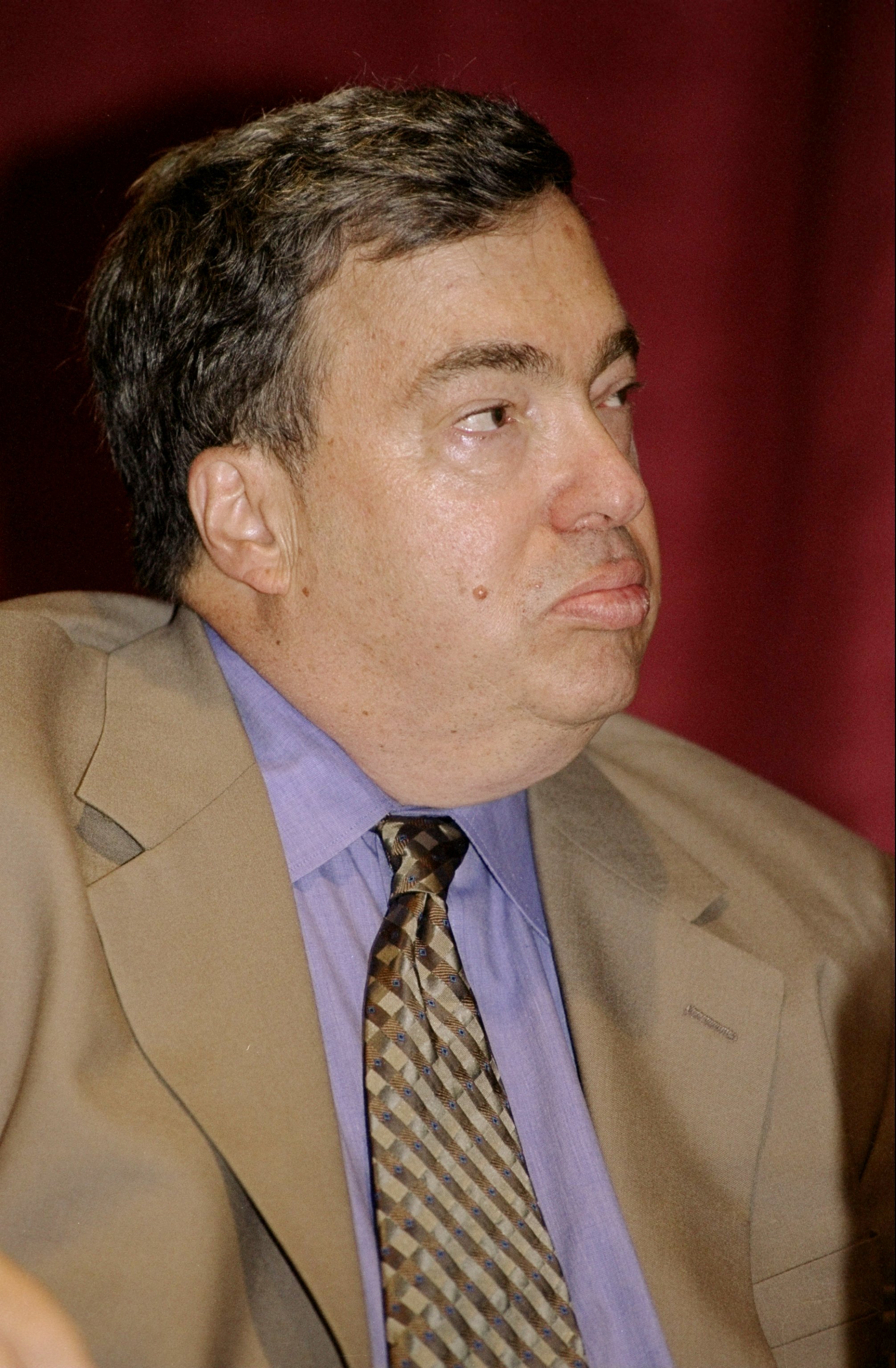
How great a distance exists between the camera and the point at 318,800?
1225 mm

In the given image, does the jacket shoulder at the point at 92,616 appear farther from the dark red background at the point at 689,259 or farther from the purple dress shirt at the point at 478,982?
the dark red background at the point at 689,259

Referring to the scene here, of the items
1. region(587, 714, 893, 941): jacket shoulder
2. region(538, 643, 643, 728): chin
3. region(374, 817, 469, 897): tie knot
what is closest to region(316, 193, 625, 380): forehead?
region(538, 643, 643, 728): chin

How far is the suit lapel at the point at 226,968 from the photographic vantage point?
3.27 feet

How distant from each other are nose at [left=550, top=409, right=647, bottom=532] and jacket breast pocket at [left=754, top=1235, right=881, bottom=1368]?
72 cm

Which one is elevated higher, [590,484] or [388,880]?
[590,484]

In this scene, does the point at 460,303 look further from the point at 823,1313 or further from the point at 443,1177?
the point at 823,1313

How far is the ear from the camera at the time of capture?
1262mm

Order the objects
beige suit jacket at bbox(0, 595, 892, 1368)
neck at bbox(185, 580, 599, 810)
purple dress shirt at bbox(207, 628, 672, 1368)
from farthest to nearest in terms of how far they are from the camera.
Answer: neck at bbox(185, 580, 599, 810), purple dress shirt at bbox(207, 628, 672, 1368), beige suit jacket at bbox(0, 595, 892, 1368)

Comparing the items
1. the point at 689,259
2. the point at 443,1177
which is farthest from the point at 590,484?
the point at 689,259

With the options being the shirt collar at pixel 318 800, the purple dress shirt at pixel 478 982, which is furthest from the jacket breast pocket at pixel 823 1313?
the shirt collar at pixel 318 800

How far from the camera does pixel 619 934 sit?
4.36ft

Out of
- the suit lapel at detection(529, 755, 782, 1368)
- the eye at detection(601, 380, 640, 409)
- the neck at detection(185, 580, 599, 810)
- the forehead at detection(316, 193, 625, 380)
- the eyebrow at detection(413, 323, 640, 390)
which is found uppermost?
the forehead at detection(316, 193, 625, 380)

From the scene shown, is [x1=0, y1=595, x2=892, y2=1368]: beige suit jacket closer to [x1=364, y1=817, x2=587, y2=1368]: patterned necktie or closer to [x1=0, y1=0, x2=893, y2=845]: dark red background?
[x1=364, y1=817, x2=587, y2=1368]: patterned necktie

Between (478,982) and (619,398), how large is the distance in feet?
1.96
